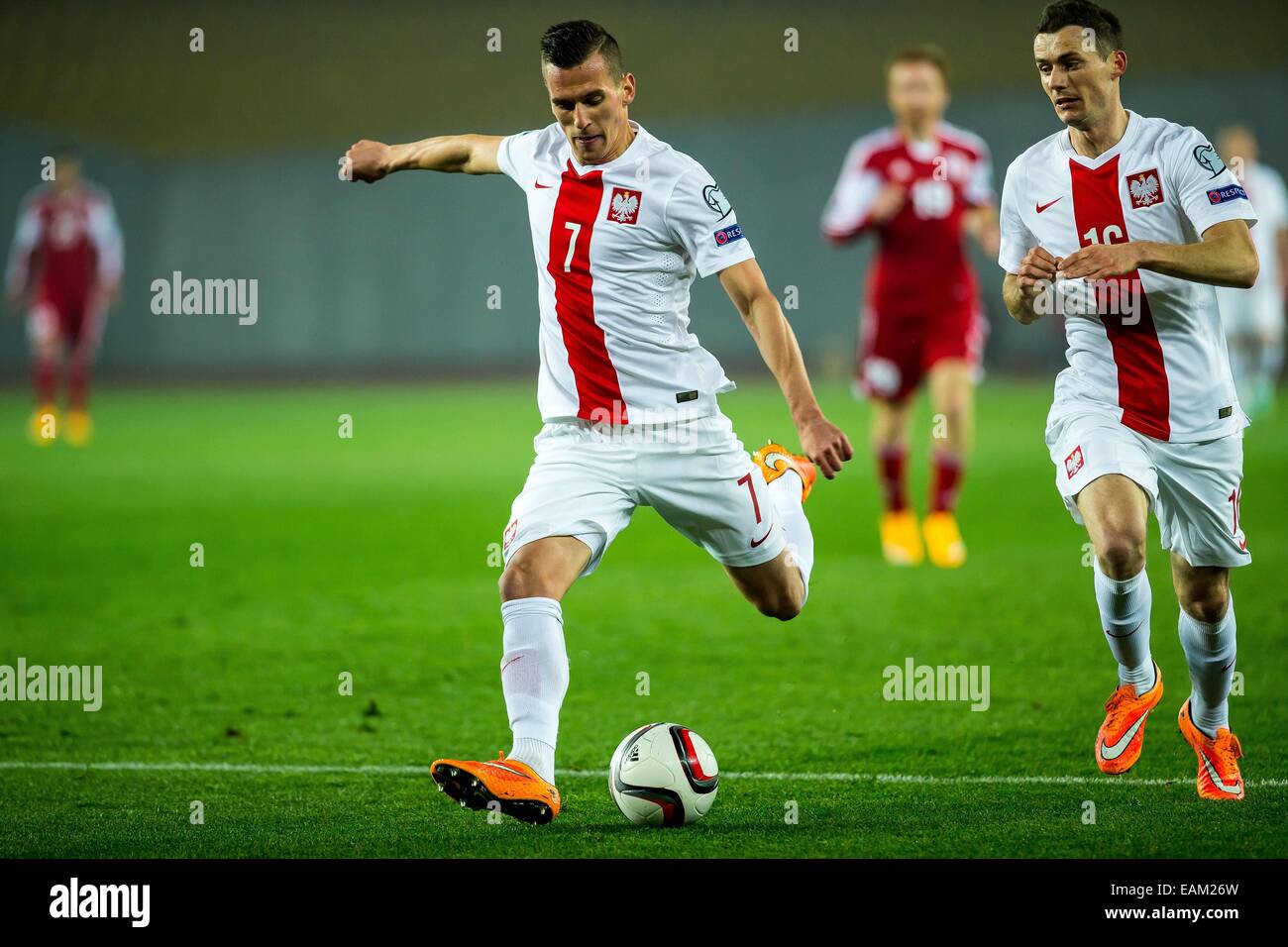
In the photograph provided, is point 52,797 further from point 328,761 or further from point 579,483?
point 579,483

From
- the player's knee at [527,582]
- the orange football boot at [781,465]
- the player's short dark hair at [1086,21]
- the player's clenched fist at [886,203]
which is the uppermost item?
the player's clenched fist at [886,203]

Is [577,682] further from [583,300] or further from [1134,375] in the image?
[1134,375]

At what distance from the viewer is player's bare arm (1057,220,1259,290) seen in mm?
4523

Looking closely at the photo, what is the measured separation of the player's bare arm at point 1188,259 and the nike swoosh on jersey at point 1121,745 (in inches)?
54.1

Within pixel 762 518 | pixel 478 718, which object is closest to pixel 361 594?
pixel 478 718

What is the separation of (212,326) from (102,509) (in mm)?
20308

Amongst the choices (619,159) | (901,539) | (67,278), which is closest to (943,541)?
(901,539)

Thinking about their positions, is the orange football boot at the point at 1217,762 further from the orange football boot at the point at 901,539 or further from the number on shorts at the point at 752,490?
the orange football boot at the point at 901,539

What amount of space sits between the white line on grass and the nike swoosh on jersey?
0.22 feet

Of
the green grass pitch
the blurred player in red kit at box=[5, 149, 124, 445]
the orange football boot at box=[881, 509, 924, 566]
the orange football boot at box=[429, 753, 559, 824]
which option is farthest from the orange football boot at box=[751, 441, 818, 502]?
the blurred player in red kit at box=[5, 149, 124, 445]

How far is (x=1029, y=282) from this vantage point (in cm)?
486

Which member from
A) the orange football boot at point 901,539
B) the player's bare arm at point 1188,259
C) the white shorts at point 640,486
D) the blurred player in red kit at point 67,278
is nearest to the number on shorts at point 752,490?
the white shorts at point 640,486

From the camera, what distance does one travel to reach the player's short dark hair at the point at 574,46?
15.5 ft

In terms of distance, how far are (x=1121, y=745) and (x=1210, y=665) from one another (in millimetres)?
359
